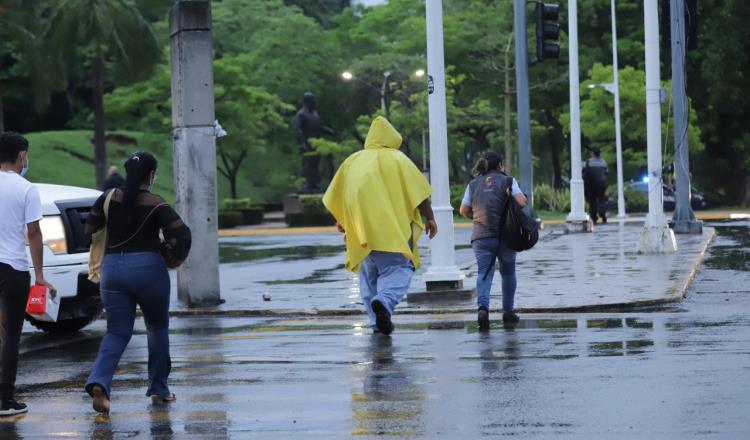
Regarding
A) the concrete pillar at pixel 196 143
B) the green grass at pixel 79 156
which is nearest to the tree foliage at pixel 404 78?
the green grass at pixel 79 156

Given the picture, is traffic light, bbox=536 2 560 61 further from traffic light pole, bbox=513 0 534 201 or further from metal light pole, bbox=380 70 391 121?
metal light pole, bbox=380 70 391 121

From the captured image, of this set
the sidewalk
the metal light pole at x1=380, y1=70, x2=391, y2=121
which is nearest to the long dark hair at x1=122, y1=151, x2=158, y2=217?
the sidewalk

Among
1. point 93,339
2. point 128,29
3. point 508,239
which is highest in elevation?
point 128,29

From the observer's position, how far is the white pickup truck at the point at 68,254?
14.2 meters

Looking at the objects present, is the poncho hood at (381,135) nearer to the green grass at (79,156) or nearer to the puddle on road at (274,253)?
the puddle on road at (274,253)

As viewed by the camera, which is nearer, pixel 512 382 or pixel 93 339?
pixel 512 382

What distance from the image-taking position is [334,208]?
13.7 m

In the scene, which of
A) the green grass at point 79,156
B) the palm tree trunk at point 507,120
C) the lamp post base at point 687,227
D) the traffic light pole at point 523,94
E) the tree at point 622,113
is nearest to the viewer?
the lamp post base at point 687,227

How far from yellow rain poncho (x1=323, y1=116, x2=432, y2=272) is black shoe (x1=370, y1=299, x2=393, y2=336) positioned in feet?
1.70

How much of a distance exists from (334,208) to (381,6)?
6001 cm

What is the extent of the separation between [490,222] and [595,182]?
2315 cm

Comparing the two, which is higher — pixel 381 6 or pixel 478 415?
pixel 381 6

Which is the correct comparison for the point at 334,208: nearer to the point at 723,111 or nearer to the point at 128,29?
the point at 128,29

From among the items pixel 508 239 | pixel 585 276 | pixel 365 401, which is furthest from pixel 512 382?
pixel 585 276
